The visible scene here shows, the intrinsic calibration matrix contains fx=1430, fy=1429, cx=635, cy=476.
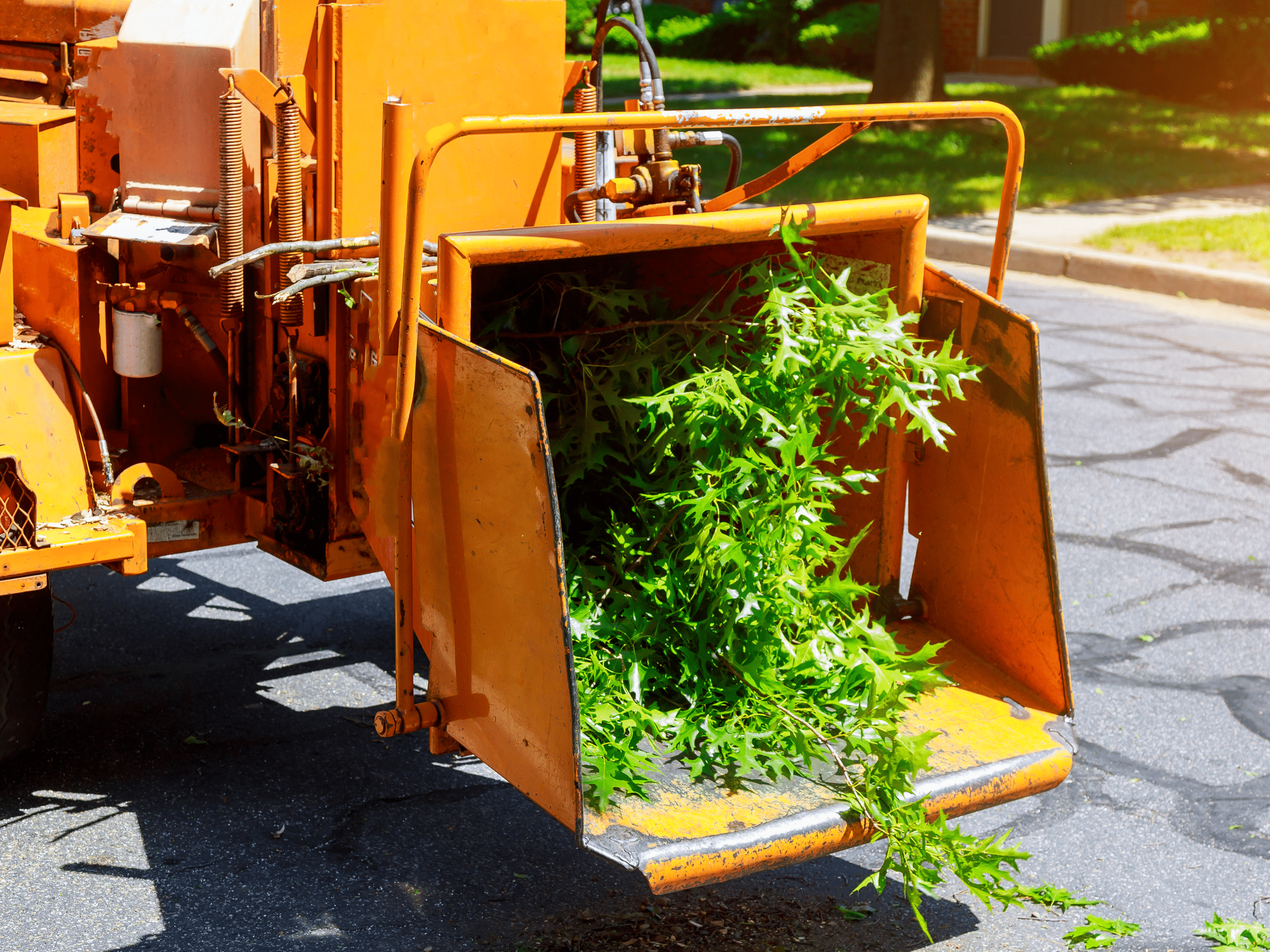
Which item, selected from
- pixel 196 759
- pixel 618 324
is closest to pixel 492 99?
pixel 618 324

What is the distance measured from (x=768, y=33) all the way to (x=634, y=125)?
961 inches

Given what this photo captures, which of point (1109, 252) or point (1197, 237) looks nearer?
point (1109, 252)

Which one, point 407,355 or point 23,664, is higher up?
point 407,355

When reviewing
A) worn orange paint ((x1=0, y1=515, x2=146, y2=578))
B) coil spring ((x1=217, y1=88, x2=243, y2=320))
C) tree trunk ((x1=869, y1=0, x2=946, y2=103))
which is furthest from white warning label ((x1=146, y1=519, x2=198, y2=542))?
tree trunk ((x1=869, y1=0, x2=946, y2=103))

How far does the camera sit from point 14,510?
321 cm

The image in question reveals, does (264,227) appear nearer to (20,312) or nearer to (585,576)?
(20,312)

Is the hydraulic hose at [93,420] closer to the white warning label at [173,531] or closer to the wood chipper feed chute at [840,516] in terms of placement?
the white warning label at [173,531]

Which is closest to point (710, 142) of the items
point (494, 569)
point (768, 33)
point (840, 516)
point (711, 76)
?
point (840, 516)

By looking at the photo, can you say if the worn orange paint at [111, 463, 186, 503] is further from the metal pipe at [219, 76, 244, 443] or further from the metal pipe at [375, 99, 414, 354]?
the metal pipe at [375, 99, 414, 354]

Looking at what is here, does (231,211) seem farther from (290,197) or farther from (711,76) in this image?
(711,76)

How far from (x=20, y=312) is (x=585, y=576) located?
63.0 inches

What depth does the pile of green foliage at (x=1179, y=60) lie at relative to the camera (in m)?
19.6

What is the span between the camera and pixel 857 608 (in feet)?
12.2

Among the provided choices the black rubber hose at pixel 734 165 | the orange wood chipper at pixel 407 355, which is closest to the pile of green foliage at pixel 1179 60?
the black rubber hose at pixel 734 165
